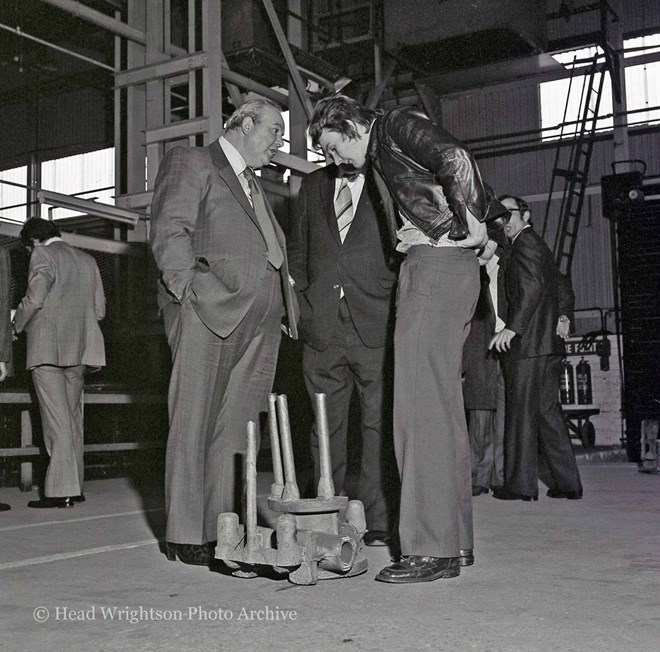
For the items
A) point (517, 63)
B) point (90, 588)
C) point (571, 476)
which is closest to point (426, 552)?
point (90, 588)

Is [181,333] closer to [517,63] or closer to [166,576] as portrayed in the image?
[166,576]

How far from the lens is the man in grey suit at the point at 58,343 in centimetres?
539

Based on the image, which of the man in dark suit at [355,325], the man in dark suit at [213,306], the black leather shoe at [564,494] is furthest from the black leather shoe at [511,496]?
the man in dark suit at [213,306]

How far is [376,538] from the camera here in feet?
11.9

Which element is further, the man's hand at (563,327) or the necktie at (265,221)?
the man's hand at (563,327)

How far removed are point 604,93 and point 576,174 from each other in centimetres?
290

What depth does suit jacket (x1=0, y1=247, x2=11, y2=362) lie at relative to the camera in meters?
5.29

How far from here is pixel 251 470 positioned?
104 inches

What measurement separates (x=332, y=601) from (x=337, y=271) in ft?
5.31

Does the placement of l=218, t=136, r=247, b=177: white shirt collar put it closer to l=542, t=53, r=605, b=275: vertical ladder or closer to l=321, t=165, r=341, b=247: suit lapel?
l=321, t=165, r=341, b=247: suit lapel

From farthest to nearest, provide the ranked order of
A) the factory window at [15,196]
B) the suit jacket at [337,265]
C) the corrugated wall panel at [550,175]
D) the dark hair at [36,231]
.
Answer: the factory window at [15,196], the corrugated wall panel at [550,175], the dark hair at [36,231], the suit jacket at [337,265]

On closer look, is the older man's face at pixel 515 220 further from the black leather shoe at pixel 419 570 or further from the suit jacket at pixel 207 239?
the black leather shoe at pixel 419 570

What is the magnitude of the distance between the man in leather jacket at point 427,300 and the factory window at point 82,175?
1666cm

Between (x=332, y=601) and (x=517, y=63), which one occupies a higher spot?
(x=517, y=63)
